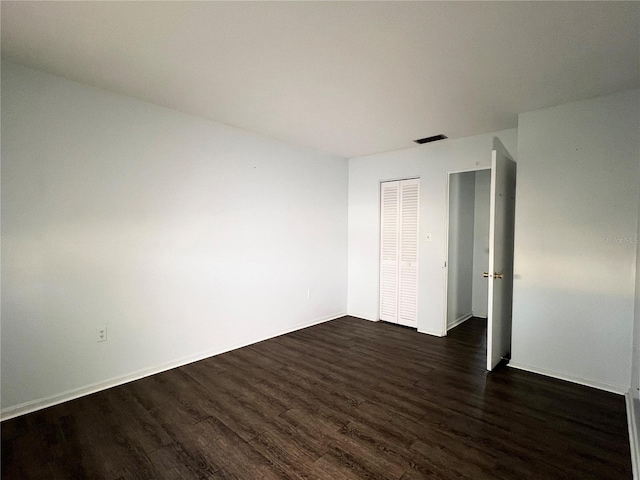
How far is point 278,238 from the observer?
12.9 feet

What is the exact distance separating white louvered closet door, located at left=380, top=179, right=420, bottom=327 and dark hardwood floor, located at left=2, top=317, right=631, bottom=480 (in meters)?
1.30

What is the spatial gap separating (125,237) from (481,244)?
492 cm

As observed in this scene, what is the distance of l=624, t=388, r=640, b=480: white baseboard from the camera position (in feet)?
5.67

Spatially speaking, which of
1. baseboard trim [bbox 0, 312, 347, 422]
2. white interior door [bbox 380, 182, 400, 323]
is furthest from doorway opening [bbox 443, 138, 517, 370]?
baseboard trim [bbox 0, 312, 347, 422]

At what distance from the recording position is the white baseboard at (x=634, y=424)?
1.73 metres

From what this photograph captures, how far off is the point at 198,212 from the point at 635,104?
13.0 feet

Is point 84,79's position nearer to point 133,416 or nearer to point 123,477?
point 133,416

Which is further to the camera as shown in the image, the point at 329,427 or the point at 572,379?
the point at 572,379

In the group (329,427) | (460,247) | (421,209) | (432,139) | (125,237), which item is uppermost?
(432,139)

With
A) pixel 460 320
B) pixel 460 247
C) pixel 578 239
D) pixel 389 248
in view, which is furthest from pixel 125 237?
pixel 460 320

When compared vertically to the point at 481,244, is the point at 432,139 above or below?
above

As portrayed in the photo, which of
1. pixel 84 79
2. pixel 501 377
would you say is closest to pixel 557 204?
pixel 501 377

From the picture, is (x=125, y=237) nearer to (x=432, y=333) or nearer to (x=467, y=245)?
(x=432, y=333)

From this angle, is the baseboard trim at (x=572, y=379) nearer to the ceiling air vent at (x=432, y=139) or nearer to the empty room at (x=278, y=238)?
the empty room at (x=278, y=238)
